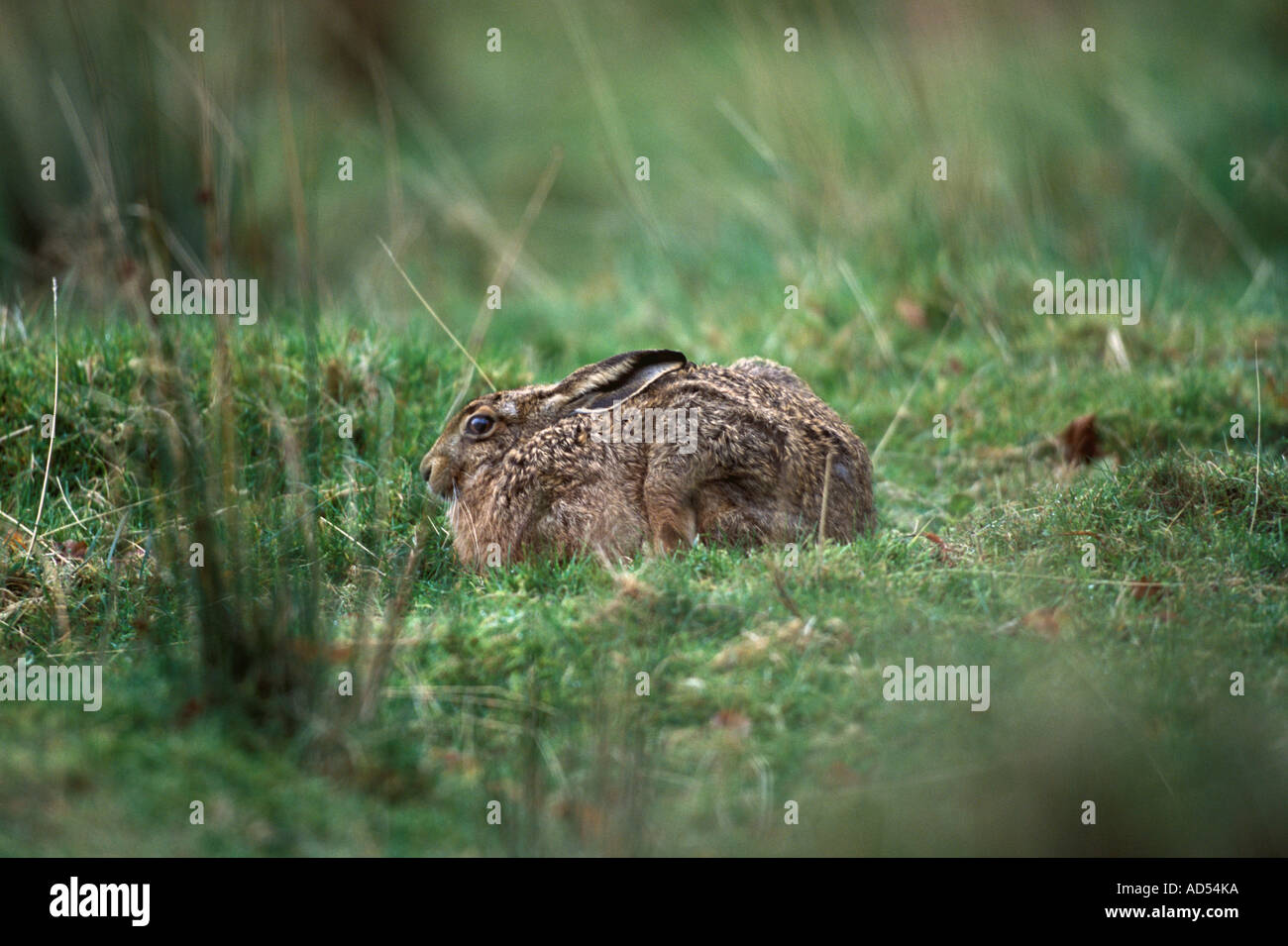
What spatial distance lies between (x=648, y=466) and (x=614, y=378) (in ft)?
1.82

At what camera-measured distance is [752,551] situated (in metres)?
6.02

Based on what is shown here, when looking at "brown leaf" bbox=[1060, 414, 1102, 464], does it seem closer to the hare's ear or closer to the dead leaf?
the hare's ear

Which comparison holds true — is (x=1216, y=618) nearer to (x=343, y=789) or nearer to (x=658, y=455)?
(x=658, y=455)

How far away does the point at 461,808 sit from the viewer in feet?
14.2

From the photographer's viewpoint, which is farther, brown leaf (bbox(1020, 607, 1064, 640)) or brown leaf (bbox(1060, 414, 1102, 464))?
brown leaf (bbox(1060, 414, 1102, 464))

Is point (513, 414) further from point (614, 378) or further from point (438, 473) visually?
point (614, 378)

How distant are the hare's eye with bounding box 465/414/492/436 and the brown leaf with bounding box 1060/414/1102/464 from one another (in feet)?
10.5

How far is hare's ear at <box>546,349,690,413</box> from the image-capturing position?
21.9 feet

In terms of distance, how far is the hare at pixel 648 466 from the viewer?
6.29 metres

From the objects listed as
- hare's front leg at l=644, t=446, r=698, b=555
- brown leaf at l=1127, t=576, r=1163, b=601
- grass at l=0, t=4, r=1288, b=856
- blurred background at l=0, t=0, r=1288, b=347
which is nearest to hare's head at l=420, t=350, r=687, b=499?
grass at l=0, t=4, r=1288, b=856

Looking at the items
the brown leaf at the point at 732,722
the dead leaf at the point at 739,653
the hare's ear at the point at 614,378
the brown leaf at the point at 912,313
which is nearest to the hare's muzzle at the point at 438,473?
the hare's ear at the point at 614,378

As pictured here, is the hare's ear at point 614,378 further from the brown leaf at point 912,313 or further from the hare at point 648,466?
the brown leaf at point 912,313

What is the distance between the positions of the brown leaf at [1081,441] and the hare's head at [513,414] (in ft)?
8.14
